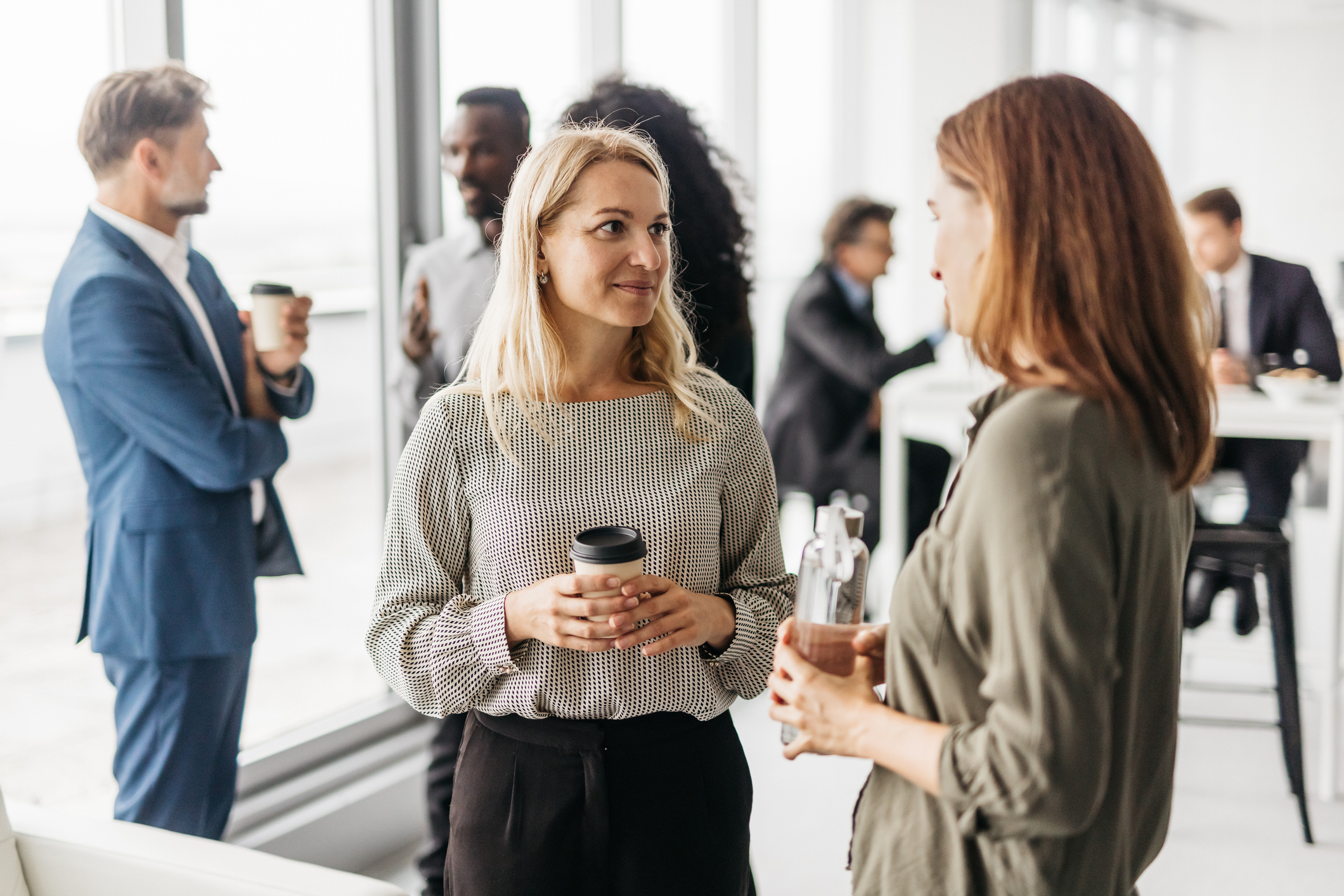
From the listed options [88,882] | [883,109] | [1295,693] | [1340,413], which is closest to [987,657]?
[88,882]

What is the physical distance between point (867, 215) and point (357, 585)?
2232mm

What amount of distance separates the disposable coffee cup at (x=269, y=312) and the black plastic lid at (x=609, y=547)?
937 mm

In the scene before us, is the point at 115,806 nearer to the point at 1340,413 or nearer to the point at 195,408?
the point at 195,408

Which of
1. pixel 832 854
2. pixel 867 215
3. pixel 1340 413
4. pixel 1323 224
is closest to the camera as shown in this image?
pixel 832 854

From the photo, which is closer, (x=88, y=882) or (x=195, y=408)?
(x=88, y=882)

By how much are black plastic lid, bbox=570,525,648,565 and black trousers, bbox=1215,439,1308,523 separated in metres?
3.43

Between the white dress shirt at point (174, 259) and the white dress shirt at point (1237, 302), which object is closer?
the white dress shirt at point (174, 259)

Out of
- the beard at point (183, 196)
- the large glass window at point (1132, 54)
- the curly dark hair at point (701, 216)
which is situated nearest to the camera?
the beard at point (183, 196)

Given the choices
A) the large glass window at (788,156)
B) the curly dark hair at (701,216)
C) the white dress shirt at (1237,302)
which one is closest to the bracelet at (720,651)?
the curly dark hair at (701,216)

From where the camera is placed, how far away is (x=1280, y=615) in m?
2.92

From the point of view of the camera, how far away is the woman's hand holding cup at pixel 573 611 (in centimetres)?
123

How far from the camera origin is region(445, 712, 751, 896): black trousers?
52.7 inches

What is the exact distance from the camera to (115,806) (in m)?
1.88

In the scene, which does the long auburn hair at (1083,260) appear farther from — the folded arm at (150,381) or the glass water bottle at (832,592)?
the folded arm at (150,381)
